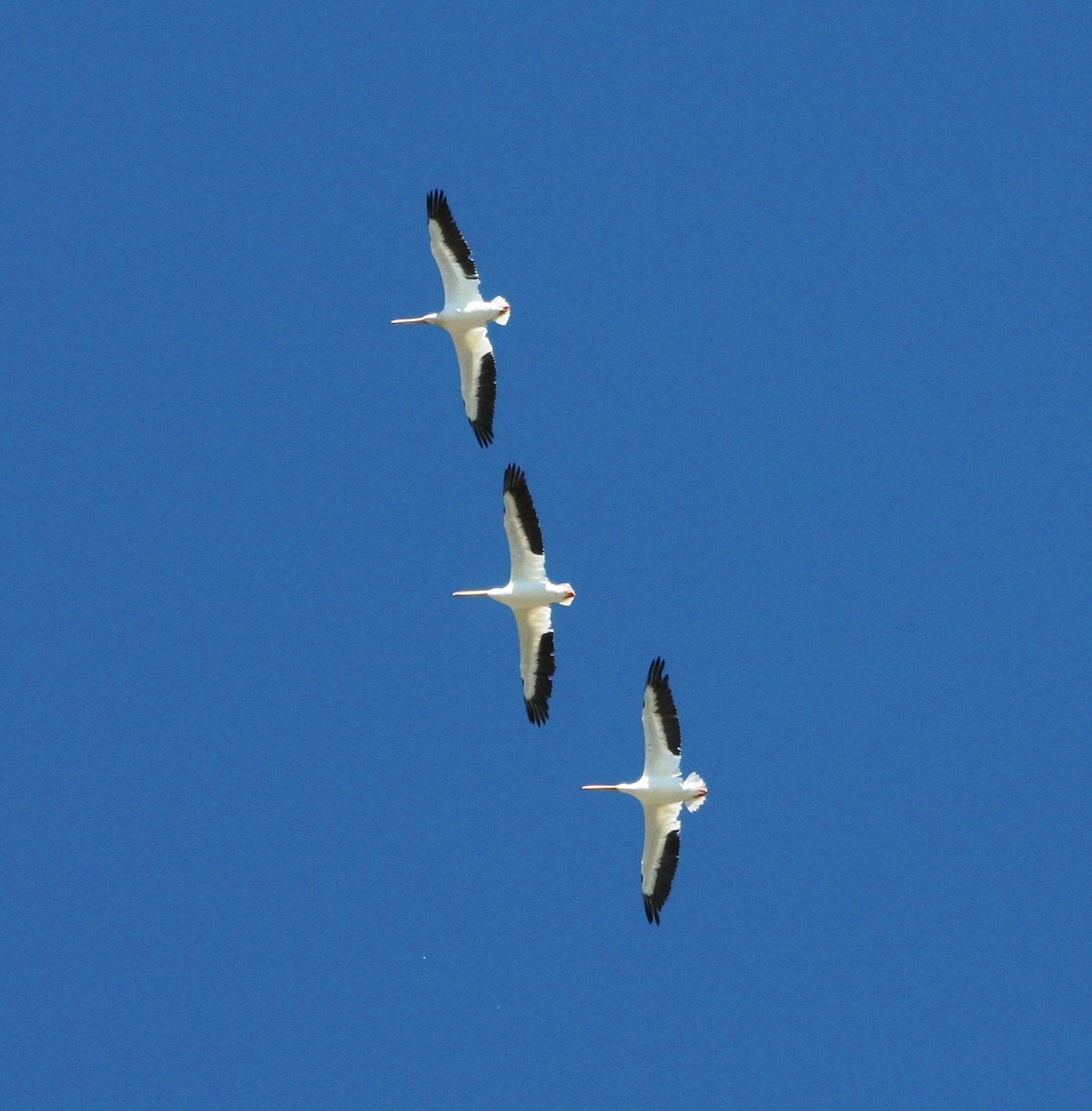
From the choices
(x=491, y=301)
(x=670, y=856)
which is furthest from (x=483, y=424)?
(x=670, y=856)

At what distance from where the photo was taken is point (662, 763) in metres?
28.3

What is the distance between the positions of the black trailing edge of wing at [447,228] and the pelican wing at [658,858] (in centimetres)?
744

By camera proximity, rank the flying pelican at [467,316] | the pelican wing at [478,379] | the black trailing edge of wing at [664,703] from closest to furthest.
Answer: the black trailing edge of wing at [664,703]
the flying pelican at [467,316]
the pelican wing at [478,379]

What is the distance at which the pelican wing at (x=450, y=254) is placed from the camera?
29.3 metres

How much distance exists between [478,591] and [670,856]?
4231 mm

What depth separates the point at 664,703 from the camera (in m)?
28.0

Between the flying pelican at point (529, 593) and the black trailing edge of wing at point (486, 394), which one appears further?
the black trailing edge of wing at point (486, 394)

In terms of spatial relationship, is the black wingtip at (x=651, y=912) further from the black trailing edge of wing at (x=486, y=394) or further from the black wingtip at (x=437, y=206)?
the black wingtip at (x=437, y=206)

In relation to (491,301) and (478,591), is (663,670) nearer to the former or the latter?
(478,591)

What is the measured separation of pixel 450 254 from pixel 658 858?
8.20 metres

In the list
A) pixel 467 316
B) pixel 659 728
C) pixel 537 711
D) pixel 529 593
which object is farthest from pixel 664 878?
pixel 467 316

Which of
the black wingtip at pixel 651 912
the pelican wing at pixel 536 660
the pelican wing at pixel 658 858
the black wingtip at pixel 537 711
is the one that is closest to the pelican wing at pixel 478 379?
the pelican wing at pixel 536 660

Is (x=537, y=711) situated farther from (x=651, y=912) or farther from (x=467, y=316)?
(x=467, y=316)

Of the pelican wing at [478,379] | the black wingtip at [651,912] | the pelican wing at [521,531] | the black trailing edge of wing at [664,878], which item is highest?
the pelican wing at [478,379]
